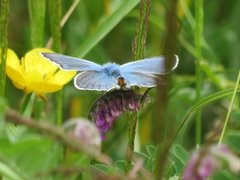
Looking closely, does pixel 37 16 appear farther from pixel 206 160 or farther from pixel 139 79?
pixel 206 160

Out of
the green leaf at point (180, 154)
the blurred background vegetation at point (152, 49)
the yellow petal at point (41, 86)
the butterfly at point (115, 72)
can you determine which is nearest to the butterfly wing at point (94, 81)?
the butterfly at point (115, 72)

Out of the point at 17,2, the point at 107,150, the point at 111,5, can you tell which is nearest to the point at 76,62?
the point at 107,150

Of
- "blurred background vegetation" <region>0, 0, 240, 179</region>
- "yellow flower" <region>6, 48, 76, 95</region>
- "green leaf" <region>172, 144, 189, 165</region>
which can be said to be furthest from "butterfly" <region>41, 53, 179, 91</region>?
"blurred background vegetation" <region>0, 0, 240, 179</region>

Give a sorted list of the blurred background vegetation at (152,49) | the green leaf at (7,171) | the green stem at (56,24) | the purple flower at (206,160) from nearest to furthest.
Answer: the purple flower at (206,160)
the green leaf at (7,171)
the green stem at (56,24)
the blurred background vegetation at (152,49)

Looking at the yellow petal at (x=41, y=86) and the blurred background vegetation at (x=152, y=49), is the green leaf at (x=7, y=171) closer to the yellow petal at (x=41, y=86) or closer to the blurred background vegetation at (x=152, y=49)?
the yellow petal at (x=41, y=86)

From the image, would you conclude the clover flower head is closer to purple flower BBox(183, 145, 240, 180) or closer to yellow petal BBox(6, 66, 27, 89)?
purple flower BBox(183, 145, 240, 180)

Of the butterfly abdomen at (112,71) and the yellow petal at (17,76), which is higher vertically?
the butterfly abdomen at (112,71)
